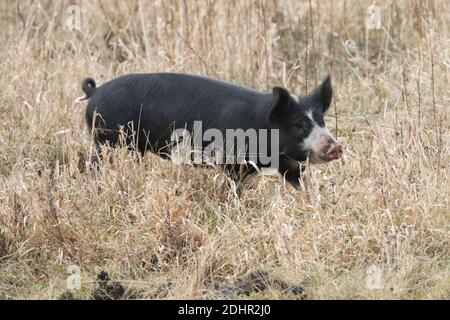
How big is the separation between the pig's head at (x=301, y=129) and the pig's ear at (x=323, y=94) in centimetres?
2

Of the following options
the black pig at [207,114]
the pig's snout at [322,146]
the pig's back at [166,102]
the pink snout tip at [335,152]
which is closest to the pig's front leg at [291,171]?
the black pig at [207,114]

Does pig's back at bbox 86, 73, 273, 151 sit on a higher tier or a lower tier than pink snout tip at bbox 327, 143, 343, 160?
higher

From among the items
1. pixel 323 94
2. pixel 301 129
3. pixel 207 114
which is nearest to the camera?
pixel 301 129

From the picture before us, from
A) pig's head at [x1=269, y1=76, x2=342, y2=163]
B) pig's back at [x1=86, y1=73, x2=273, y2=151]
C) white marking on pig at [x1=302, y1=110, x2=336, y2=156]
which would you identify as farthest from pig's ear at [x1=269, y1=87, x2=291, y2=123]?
pig's back at [x1=86, y1=73, x2=273, y2=151]

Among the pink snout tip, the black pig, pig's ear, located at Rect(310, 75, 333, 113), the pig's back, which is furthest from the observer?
the pig's back

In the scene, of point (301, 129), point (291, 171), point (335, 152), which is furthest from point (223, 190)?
point (335, 152)

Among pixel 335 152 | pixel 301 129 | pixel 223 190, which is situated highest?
pixel 301 129

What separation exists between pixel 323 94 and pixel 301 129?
31 cm

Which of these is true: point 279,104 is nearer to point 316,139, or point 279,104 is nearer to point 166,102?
point 316,139

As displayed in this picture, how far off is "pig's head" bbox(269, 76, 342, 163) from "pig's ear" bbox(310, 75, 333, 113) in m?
0.02

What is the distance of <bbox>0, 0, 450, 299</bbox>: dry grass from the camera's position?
5.13m

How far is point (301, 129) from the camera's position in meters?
5.70

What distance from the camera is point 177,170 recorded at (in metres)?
5.96

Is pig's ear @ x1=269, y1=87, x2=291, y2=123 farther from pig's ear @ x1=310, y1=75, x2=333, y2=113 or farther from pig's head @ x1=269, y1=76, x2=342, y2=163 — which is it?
pig's ear @ x1=310, y1=75, x2=333, y2=113
